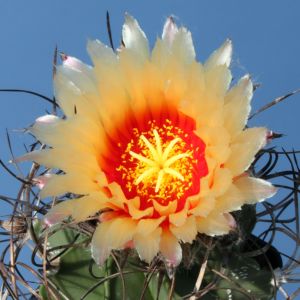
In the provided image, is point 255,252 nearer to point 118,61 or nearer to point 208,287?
point 208,287

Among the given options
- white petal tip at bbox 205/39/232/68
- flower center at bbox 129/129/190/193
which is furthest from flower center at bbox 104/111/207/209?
white petal tip at bbox 205/39/232/68

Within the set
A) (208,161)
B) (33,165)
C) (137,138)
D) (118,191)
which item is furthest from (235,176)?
(33,165)

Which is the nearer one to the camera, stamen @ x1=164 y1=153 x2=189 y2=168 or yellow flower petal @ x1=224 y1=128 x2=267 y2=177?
yellow flower petal @ x1=224 y1=128 x2=267 y2=177

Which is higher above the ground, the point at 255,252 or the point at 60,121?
the point at 60,121

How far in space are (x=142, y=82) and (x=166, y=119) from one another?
10cm

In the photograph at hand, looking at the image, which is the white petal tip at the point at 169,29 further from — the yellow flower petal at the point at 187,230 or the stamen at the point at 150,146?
the yellow flower petal at the point at 187,230

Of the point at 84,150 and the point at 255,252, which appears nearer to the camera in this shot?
the point at 84,150

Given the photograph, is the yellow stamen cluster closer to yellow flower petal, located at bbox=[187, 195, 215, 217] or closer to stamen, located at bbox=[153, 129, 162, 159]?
stamen, located at bbox=[153, 129, 162, 159]

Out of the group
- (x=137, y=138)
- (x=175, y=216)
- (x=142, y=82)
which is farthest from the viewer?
(x=137, y=138)

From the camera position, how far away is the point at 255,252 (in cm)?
108

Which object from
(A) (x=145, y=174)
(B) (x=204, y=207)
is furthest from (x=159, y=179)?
(B) (x=204, y=207)

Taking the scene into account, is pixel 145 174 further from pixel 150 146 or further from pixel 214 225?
pixel 214 225

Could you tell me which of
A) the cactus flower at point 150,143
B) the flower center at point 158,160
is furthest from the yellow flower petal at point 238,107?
the flower center at point 158,160

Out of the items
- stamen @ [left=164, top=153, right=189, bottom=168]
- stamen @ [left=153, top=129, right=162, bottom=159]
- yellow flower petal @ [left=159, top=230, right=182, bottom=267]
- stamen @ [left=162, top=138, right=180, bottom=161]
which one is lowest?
yellow flower petal @ [left=159, top=230, right=182, bottom=267]
